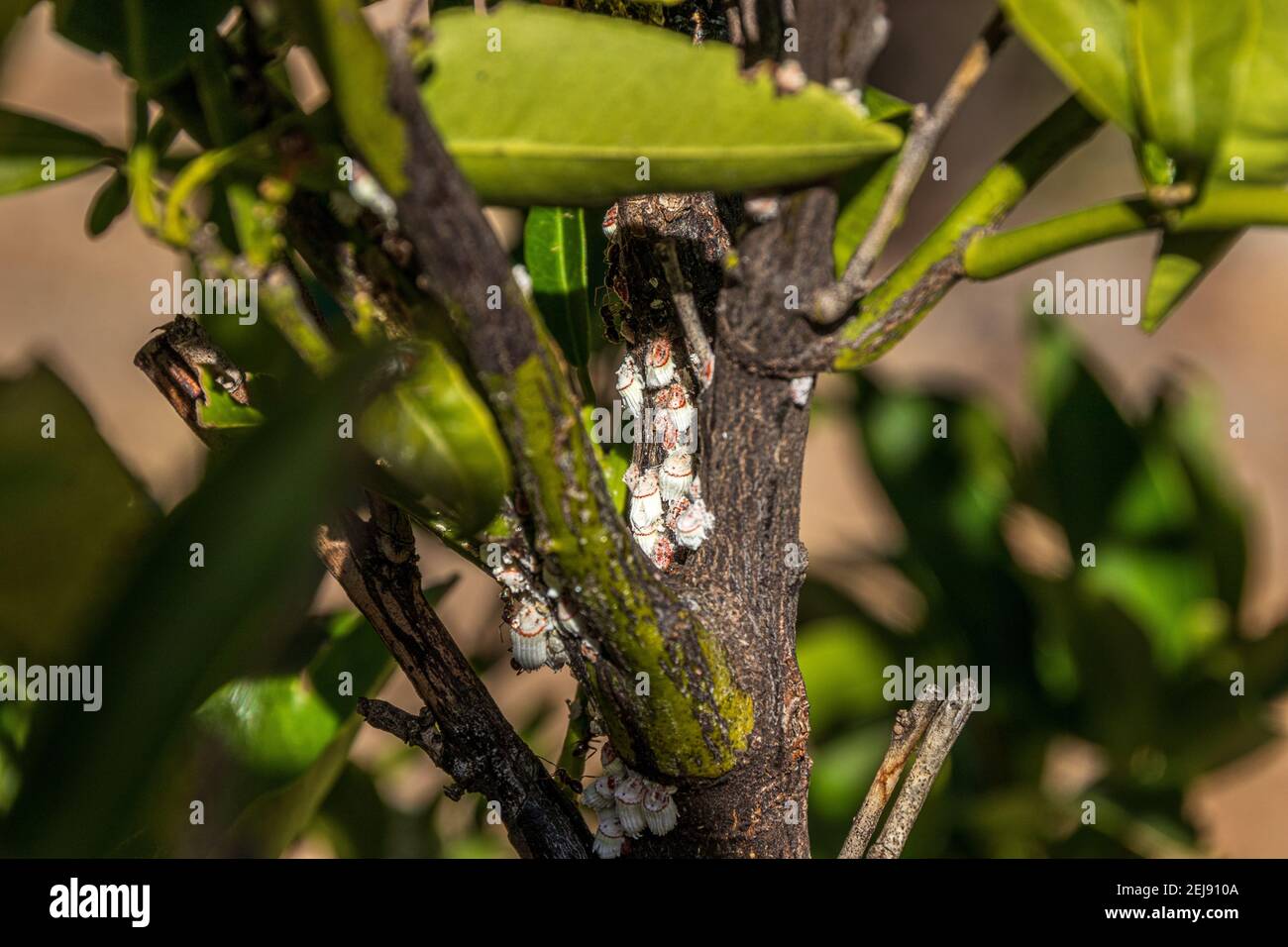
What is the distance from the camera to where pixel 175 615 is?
27cm

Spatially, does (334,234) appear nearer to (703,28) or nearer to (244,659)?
(244,659)

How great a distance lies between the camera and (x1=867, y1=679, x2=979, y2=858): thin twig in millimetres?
537

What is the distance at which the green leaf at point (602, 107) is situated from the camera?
1.11 ft

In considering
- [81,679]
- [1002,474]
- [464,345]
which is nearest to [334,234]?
[464,345]

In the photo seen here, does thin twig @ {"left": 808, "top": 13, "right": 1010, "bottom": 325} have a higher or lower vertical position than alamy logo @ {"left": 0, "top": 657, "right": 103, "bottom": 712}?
higher

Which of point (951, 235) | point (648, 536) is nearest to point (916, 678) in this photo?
point (648, 536)

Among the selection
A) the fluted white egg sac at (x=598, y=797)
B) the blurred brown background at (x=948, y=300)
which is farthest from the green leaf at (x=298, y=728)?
the blurred brown background at (x=948, y=300)

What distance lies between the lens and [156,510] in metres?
0.52

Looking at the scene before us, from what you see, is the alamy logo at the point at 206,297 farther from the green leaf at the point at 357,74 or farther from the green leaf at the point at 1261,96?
the green leaf at the point at 1261,96

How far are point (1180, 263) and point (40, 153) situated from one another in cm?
41

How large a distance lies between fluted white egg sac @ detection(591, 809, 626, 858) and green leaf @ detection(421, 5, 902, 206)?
0.96ft

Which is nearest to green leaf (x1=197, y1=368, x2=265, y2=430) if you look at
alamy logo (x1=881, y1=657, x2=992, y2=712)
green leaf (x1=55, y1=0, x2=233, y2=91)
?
→ green leaf (x1=55, y1=0, x2=233, y2=91)

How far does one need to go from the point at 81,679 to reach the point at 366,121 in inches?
6.5
